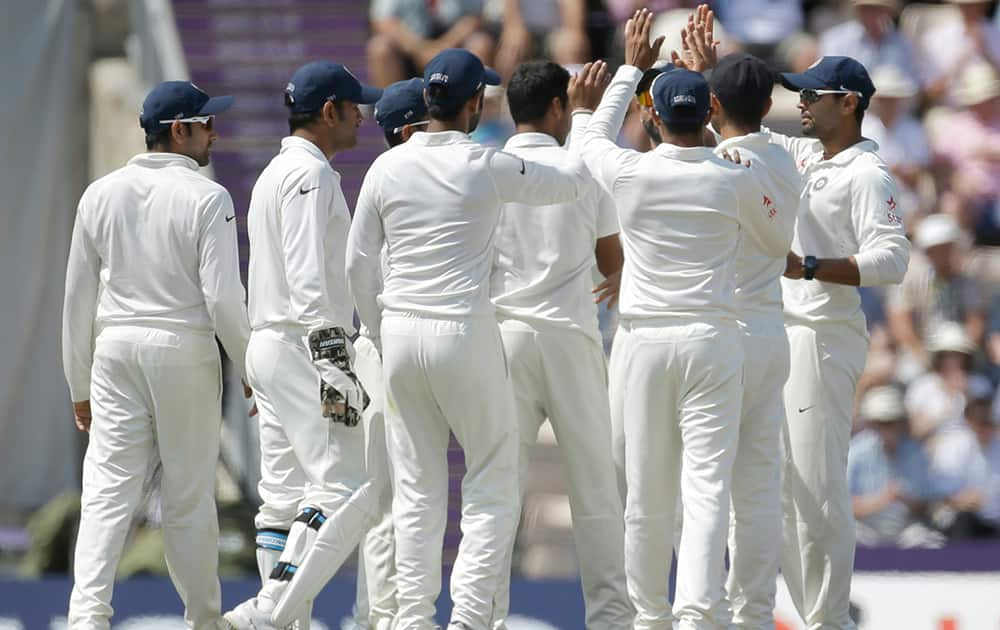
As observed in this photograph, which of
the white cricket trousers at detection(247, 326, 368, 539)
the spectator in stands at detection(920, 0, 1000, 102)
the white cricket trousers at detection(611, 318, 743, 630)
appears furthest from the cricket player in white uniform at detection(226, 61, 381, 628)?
the spectator in stands at detection(920, 0, 1000, 102)

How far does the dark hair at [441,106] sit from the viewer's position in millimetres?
6402

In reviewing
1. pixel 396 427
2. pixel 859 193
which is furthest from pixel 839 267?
pixel 396 427

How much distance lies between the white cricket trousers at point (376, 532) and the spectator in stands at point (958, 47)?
18.1 feet

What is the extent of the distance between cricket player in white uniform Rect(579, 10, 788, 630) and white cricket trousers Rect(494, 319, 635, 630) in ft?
1.28

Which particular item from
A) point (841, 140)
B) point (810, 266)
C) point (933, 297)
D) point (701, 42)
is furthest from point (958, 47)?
point (810, 266)

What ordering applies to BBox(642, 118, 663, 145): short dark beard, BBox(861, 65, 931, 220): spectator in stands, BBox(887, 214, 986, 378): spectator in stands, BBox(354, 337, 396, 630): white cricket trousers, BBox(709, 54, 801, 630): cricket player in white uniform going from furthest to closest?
BBox(861, 65, 931, 220): spectator in stands, BBox(887, 214, 986, 378): spectator in stands, BBox(642, 118, 663, 145): short dark beard, BBox(354, 337, 396, 630): white cricket trousers, BBox(709, 54, 801, 630): cricket player in white uniform

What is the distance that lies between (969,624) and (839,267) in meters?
2.53

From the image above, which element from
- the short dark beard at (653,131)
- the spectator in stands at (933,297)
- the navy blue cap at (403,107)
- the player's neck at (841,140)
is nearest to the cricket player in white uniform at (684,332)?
the short dark beard at (653,131)

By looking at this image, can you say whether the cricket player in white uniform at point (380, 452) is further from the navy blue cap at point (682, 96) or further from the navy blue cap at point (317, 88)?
the navy blue cap at point (682, 96)

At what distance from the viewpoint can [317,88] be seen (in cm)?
679

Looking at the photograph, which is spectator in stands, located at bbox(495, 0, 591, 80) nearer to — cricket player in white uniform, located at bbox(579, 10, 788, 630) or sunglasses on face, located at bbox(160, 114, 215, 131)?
sunglasses on face, located at bbox(160, 114, 215, 131)

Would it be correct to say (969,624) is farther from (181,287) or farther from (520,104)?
(181,287)

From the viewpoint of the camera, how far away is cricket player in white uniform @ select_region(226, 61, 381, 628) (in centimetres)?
643

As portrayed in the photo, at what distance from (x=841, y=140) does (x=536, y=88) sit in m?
1.27
